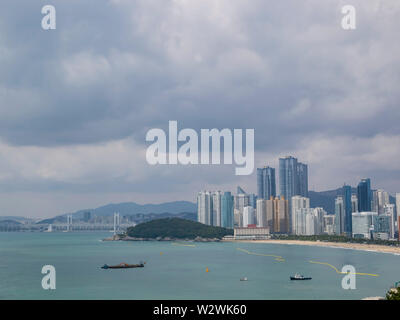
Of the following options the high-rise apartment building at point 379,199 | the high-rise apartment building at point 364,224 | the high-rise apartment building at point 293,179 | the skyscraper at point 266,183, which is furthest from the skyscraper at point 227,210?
the high-rise apartment building at point 293,179

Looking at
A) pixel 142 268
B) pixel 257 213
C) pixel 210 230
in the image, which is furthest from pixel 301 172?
pixel 142 268

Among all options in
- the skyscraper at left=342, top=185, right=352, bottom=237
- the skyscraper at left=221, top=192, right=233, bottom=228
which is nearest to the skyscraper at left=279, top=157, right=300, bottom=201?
the skyscraper at left=221, top=192, right=233, bottom=228

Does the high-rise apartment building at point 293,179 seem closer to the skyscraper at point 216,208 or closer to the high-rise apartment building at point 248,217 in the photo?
the skyscraper at point 216,208

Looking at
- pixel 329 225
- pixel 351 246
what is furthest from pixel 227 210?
pixel 351 246

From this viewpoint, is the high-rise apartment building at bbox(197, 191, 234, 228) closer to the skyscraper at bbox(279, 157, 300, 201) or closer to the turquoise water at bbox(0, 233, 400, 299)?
the skyscraper at bbox(279, 157, 300, 201)

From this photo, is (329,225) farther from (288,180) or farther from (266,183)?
(288,180)

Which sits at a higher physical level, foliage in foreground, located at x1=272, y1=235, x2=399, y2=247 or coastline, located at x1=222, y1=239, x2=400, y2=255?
foliage in foreground, located at x1=272, y1=235, x2=399, y2=247
